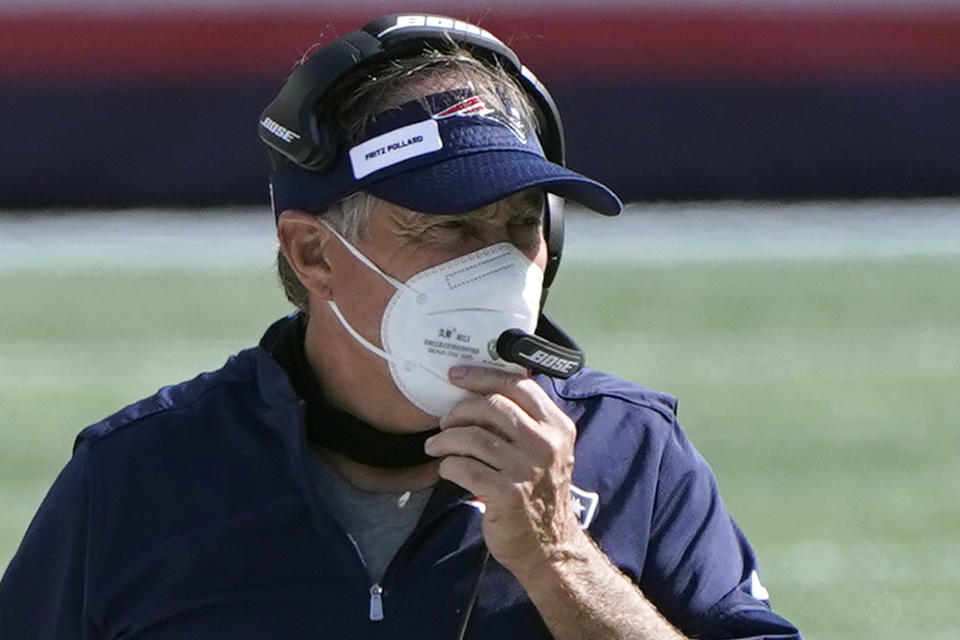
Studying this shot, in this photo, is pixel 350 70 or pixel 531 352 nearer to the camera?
pixel 531 352

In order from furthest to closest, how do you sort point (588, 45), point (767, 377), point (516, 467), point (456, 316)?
point (588, 45), point (767, 377), point (456, 316), point (516, 467)

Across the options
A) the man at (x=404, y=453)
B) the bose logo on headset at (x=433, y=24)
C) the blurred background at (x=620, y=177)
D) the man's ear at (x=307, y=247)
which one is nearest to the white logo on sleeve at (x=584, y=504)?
the man at (x=404, y=453)

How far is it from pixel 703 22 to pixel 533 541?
11.8 metres

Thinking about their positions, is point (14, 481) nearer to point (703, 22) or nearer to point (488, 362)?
point (488, 362)

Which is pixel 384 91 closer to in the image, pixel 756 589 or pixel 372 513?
pixel 372 513

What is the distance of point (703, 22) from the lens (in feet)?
46.1

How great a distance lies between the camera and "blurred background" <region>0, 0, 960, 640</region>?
34.1 ft

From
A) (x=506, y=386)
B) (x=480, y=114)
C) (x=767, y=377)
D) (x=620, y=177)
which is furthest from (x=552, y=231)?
(x=620, y=177)

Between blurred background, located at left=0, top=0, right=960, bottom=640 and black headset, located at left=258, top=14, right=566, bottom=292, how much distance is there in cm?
665

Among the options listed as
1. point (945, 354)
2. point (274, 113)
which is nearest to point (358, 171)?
point (274, 113)

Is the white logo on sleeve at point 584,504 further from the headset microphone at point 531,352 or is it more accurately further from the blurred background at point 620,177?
the blurred background at point 620,177

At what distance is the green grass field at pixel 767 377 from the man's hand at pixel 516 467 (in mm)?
3646

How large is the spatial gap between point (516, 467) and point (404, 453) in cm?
30

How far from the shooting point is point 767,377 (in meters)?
9.40
